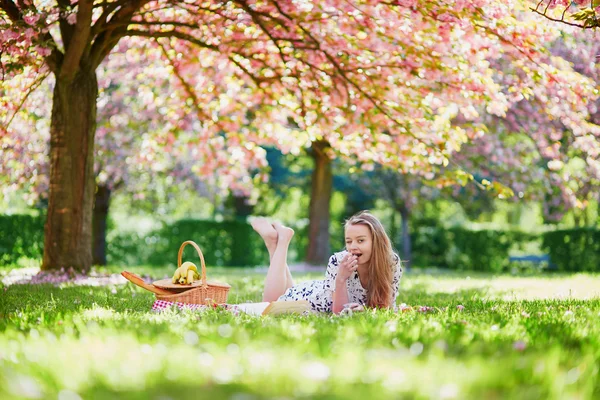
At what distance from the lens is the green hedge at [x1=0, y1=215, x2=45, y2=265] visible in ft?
51.8

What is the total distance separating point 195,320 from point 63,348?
4.77 feet

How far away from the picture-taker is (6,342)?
11.9 ft

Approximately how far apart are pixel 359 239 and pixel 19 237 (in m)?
12.2

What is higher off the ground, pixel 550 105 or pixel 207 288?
pixel 550 105

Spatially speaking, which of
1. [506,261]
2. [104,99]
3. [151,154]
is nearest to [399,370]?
[151,154]

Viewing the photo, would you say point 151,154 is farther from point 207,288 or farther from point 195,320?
point 195,320

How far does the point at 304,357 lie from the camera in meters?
3.03

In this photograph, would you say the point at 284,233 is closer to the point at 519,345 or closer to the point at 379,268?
the point at 379,268

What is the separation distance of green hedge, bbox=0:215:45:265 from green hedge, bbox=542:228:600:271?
13.0 metres

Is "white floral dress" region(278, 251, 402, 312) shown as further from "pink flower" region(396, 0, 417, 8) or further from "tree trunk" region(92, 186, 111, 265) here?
"tree trunk" region(92, 186, 111, 265)

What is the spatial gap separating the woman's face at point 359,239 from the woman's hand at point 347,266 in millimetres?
357

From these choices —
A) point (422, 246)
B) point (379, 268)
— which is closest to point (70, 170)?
point (379, 268)

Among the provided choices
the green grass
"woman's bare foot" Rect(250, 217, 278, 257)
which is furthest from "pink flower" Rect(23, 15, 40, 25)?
the green grass

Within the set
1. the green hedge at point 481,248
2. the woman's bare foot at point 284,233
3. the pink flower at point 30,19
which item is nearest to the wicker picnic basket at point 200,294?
the woman's bare foot at point 284,233
